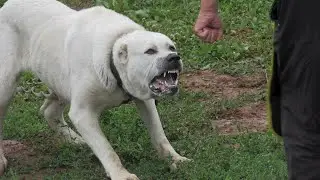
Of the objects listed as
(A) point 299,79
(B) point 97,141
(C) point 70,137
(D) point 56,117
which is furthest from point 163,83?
(A) point 299,79

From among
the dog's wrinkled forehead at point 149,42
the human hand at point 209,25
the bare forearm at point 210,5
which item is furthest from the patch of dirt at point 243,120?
the bare forearm at point 210,5

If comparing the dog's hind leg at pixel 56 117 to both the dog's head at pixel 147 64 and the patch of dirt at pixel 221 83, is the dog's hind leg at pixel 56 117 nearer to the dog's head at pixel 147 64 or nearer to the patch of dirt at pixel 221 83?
the dog's head at pixel 147 64

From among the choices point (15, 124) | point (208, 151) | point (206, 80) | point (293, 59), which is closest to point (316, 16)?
point (293, 59)

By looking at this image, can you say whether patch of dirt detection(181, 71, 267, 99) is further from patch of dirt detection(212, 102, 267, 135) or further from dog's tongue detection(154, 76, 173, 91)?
dog's tongue detection(154, 76, 173, 91)

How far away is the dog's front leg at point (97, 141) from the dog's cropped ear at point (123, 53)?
0.46 meters

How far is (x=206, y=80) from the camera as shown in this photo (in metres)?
7.80

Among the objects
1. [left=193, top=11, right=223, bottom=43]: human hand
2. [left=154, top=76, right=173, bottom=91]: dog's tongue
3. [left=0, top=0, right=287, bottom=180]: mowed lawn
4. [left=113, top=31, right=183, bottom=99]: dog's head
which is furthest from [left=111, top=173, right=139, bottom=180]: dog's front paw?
[left=193, top=11, right=223, bottom=43]: human hand

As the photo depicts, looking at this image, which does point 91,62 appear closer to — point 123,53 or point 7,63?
point 123,53

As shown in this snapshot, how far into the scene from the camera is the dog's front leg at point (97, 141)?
194 inches

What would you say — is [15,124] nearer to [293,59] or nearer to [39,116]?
[39,116]

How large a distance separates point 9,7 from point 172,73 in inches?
65.7

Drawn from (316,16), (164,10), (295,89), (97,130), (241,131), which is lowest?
(164,10)

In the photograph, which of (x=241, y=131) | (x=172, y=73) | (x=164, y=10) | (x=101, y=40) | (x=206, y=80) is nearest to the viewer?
(x=172, y=73)

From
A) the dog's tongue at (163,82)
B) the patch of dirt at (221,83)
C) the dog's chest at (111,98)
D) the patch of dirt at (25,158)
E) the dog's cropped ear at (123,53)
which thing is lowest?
the patch of dirt at (221,83)
